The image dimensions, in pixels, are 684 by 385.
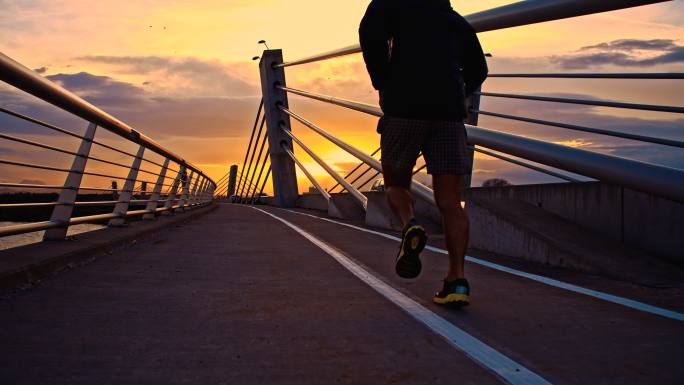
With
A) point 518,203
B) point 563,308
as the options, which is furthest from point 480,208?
point 563,308

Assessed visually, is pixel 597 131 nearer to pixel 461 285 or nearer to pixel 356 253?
pixel 356 253

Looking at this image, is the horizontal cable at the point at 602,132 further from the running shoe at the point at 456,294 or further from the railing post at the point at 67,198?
the railing post at the point at 67,198

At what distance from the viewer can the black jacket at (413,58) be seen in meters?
4.29

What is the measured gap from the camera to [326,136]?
16484mm

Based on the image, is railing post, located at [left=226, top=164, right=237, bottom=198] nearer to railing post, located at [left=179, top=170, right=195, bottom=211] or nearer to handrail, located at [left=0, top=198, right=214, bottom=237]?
railing post, located at [left=179, top=170, right=195, bottom=211]

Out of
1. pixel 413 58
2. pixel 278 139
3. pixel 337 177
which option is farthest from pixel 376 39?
pixel 278 139

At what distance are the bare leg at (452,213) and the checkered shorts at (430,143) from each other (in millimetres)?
66

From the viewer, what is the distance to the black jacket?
14.1ft

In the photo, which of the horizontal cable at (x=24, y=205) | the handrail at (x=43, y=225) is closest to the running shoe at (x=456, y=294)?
the handrail at (x=43, y=225)

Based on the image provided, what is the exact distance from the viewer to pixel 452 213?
4414 mm

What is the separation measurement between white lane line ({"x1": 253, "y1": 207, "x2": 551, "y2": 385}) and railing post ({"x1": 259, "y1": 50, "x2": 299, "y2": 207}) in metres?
25.5

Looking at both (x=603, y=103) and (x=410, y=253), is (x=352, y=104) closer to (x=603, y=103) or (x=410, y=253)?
(x=603, y=103)

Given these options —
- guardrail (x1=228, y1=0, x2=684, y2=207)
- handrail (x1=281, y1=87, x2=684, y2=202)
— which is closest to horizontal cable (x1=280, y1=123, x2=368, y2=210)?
guardrail (x1=228, y1=0, x2=684, y2=207)

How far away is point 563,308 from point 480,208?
375cm
